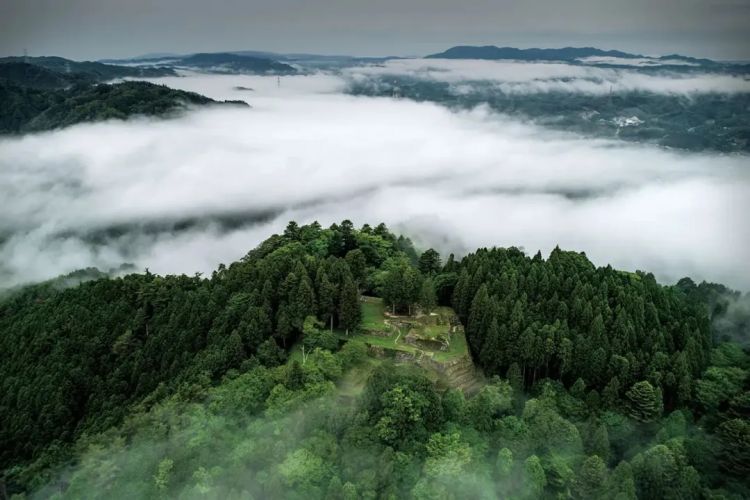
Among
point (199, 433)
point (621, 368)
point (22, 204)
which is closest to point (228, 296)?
point (199, 433)

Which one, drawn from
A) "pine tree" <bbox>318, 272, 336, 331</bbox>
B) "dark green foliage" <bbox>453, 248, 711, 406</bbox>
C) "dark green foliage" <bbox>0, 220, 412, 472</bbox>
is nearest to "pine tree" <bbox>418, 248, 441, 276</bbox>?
"dark green foliage" <bbox>453, 248, 711, 406</bbox>

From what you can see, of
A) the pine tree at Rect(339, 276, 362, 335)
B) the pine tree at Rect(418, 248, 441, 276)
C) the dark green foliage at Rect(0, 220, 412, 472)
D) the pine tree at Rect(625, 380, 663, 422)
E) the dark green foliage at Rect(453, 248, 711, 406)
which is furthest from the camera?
the pine tree at Rect(418, 248, 441, 276)

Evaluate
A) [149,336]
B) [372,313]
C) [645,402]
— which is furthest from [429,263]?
[149,336]

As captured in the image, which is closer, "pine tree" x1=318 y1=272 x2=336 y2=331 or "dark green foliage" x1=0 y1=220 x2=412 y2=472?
"dark green foliage" x1=0 y1=220 x2=412 y2=472

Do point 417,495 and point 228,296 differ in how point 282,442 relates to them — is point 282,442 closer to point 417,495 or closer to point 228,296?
point 417,495

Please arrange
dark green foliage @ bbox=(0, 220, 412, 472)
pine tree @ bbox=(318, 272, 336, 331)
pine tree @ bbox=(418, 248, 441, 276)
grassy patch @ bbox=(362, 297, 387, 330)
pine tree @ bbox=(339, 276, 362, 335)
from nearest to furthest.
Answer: pine tree @ bbox=(339, 276, 362, 335) → dark green foliage @ bbox=(0, 220, 412, 472) → grassy patch @ bbox=(362, 297, 387, 330) → pine tree @ bbox=(318, 272, 336, 331) → pine tree @ bbox=(418, 248, 441, 276)

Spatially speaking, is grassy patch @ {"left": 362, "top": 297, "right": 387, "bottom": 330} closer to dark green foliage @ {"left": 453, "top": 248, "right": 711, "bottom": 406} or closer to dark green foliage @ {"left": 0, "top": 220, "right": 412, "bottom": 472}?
dark green foliage @ {"left": 0, "top": 220, "right": 412, "bottom": 472}

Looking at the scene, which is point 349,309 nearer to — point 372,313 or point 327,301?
point 327,301

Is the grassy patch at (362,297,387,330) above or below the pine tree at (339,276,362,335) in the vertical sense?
below
